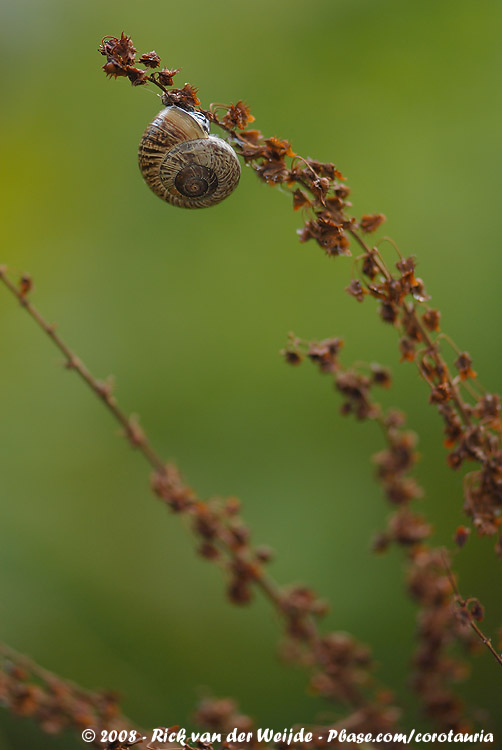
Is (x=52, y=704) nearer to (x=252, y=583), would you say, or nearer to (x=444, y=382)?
(x=252, y=583)

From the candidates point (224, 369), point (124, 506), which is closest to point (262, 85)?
point (224, 369)

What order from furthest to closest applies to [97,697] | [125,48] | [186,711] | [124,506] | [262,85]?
[262,85] → [124,506] → [186,711] → [97,697] → [125,48]

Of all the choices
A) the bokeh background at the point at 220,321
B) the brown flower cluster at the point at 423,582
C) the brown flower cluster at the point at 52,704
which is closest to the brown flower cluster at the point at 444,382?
the brown flower cluster at the point at 423,582

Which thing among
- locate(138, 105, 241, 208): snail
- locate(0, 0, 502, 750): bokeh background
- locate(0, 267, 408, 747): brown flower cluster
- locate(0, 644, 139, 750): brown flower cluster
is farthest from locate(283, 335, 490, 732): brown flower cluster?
locate(0, 0, 502, 750): bokeh background

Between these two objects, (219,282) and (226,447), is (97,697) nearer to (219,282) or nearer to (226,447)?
(226,447)

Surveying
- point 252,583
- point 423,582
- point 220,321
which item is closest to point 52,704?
point 252,583

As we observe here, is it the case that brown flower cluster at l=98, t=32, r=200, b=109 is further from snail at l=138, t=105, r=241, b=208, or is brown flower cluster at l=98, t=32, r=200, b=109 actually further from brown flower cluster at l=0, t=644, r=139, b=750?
brown flower cluster at l=0, t=644, r=139, b=750
